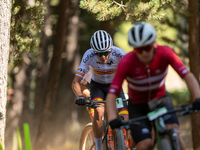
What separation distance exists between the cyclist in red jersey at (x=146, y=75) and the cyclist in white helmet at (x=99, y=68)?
137cm

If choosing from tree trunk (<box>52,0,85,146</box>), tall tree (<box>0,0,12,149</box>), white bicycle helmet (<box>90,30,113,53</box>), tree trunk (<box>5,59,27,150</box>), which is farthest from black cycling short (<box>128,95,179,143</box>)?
tree trunk (<box>52,0,85,146</box>)

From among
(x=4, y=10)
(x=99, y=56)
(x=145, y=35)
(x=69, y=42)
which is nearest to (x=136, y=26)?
(x=145, y=35)

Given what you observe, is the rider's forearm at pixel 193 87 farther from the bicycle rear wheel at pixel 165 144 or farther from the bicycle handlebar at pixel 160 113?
the bicycle rear wheel at pixel 165 144

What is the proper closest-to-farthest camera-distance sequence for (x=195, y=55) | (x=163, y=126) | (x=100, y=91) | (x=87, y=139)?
(x=163, y=126) < (x=100, y=91) < (x=87, y=139) < (x=195, y=55)

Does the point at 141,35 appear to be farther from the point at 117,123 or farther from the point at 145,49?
the point at 117,123

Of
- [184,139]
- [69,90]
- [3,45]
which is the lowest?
[184,139]

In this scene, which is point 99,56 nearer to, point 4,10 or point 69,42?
point 4,10

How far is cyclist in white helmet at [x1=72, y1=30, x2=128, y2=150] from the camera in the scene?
5043 mm

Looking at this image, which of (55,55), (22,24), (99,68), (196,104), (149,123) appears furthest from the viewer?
(55,55)

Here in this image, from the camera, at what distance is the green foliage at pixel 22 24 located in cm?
752

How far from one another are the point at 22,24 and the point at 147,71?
507cm

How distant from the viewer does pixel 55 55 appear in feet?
35.3

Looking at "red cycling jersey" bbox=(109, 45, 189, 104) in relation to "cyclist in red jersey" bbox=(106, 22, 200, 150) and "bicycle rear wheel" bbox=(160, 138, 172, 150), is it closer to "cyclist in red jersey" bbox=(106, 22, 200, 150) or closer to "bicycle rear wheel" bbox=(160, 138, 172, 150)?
"cyclist in red jersey" bbox=(106, 22, 200, 150)

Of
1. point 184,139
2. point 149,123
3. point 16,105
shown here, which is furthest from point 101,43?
point 184,139
